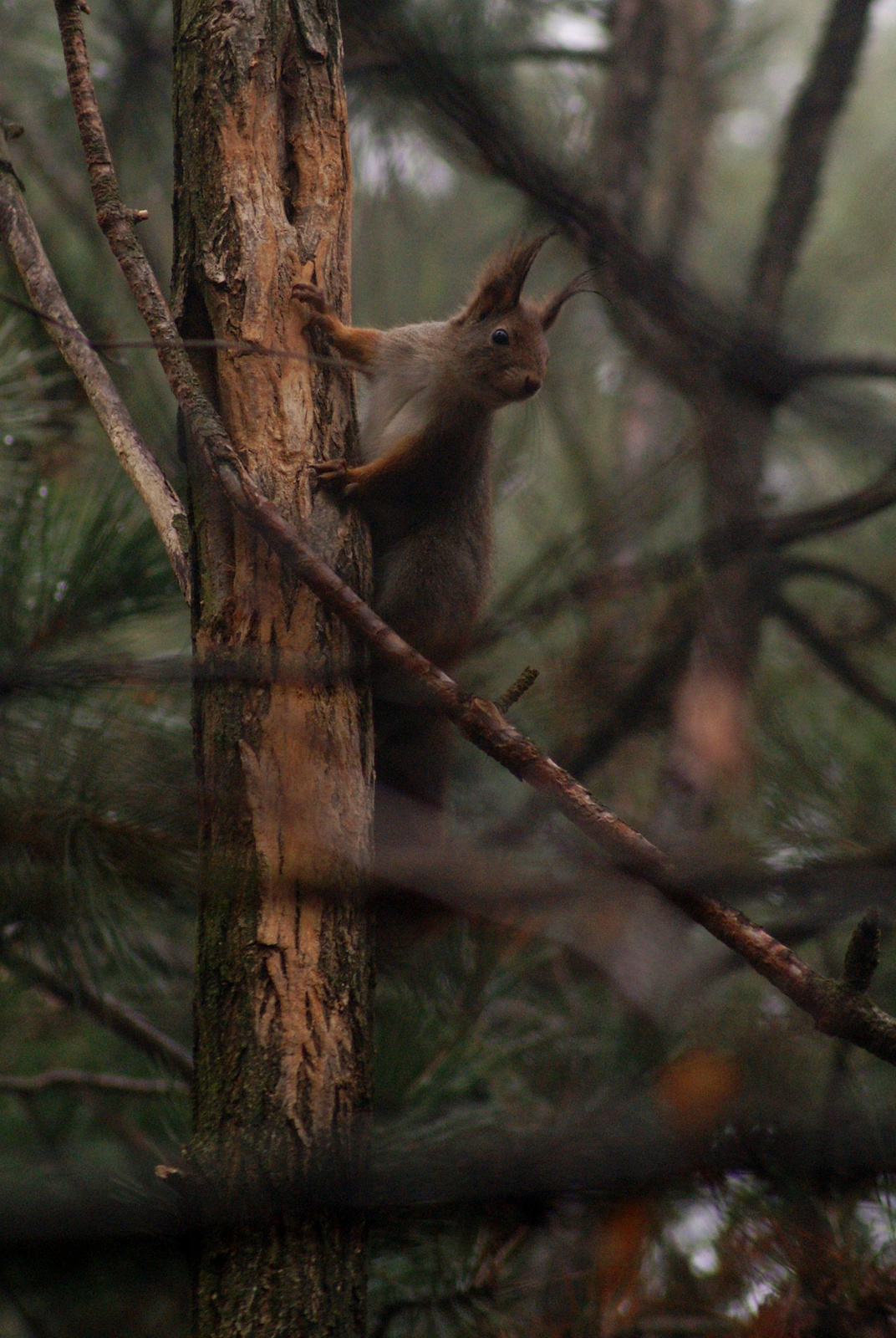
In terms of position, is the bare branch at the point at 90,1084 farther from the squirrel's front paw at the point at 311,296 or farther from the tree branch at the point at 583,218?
the tree branch at the point at 583,218

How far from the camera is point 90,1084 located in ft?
7.95

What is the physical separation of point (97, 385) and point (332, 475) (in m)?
0.36

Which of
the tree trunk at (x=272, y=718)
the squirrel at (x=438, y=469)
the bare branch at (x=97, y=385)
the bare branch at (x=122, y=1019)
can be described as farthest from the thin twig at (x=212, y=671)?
the bare branch at (x=122, y=1019)

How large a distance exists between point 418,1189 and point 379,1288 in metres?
1.35

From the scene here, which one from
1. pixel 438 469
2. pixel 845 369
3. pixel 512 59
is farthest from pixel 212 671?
pixel 512 59

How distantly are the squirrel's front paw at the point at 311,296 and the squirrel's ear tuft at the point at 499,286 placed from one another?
2.19 feet

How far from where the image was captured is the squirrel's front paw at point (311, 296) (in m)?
1.58

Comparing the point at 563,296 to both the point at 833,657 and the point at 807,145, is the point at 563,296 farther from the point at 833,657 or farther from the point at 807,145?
the point at 807,145

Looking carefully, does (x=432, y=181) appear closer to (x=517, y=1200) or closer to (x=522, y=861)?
(x=522, y=861)

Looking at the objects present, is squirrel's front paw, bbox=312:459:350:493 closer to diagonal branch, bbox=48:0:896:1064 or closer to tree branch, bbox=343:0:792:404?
diagonal branch, bbox=48:0:896:1064

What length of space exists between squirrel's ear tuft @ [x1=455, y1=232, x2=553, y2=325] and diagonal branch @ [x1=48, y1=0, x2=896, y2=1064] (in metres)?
0.86

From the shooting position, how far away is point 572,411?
15.1ft

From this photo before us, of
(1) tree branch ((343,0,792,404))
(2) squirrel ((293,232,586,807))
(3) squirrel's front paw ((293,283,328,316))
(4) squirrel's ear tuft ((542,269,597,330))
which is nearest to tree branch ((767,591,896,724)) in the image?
(1) tree branch ((343,0,792,404))

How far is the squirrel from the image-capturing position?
223cm
